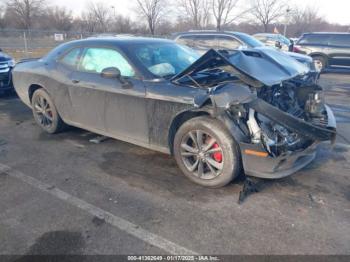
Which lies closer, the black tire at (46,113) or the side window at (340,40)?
the black tire at (46,113)

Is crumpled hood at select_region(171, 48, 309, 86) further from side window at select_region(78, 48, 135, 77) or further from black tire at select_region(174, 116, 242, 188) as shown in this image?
side window at select_region(78, 48, 135, 77)

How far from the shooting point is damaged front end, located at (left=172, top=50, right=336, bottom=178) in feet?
9.88

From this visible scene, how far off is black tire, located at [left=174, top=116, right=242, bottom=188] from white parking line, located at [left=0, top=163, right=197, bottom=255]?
99 cm

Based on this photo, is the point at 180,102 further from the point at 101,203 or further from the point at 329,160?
the point at 329,160

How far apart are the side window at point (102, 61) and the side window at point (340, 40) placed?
480 inches

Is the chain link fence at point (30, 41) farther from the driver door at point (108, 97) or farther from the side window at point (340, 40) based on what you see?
the driver door at point (108, 97)

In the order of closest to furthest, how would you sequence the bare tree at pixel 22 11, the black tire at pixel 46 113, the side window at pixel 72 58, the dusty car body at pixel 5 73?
the side window at pixel 72 58
the black tire at pixel 46 113
the dusty car body at pixel 5 73
the bare tree at pixel 22 11

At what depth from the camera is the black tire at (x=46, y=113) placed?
16.5 ft

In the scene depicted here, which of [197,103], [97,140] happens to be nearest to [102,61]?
[97,140]

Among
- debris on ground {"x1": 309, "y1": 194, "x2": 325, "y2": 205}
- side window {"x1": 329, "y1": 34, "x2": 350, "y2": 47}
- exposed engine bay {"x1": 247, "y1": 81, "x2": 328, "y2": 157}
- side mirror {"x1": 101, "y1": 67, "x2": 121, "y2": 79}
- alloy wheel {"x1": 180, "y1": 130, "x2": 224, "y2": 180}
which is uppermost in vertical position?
side window {"x1": 329, "y1": 34, "x2": 350, "y2": 47}

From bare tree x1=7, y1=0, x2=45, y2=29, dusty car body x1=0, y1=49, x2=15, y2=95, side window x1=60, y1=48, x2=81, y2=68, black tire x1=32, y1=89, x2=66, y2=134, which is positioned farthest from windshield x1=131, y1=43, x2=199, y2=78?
bare tree x1=7, y1=0, x2=45, y2=29

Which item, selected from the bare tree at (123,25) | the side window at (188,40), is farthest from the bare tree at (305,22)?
the side window at (188,40)

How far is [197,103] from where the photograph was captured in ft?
10.4

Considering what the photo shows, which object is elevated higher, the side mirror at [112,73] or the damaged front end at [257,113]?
the side mirror at [112,73]
